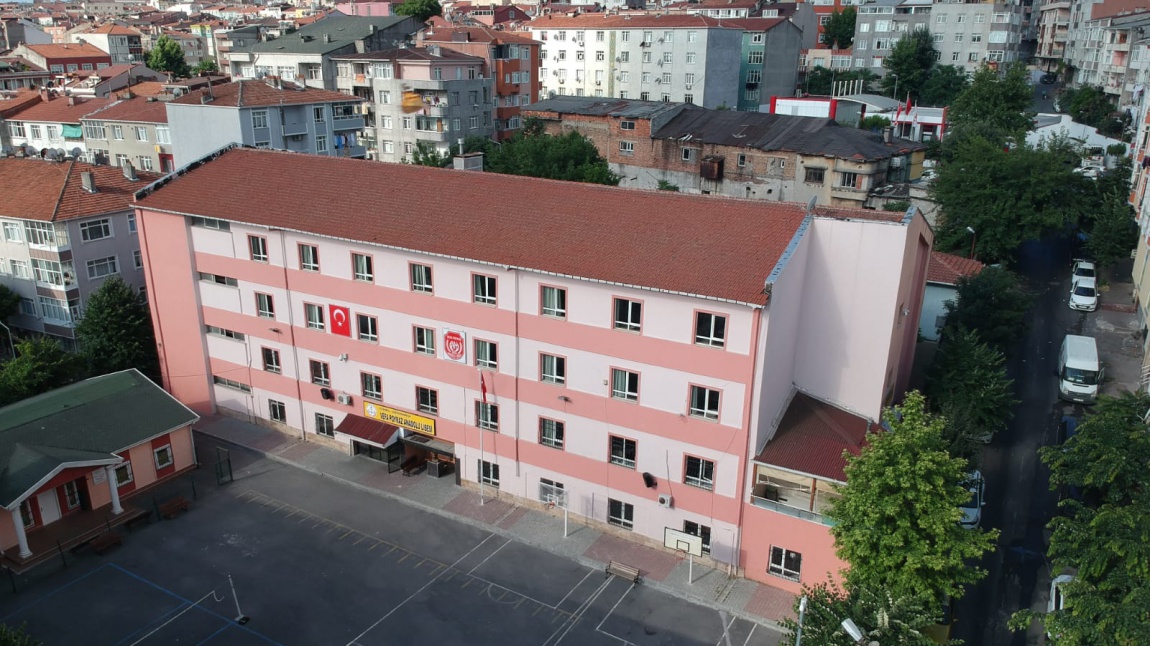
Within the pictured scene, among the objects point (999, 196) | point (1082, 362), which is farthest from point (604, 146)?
point (1082, 362)

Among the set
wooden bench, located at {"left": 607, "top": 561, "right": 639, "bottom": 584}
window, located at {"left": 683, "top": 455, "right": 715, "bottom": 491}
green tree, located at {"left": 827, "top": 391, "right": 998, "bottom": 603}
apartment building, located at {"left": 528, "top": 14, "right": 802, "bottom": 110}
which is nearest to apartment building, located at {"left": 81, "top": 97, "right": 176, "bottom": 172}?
apartment building, located at {"left": 528, "top": 14, "right": 802, "bottom": 110}

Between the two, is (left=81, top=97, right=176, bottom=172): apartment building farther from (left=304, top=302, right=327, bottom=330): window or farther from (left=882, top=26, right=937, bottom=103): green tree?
(left=882, top=26, right=937, bottom=103): green tree

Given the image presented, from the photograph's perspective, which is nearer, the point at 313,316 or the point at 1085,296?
the point at 313,316

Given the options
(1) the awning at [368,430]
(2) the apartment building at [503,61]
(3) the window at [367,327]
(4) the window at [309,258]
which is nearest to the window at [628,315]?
(3) the window at [367,327]

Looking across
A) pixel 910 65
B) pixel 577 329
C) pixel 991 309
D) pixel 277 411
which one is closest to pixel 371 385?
pixel 277 411

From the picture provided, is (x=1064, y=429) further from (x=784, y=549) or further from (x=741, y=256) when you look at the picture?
(x=741, y=256)

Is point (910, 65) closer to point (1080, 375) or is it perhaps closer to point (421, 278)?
point (1080, 375)
